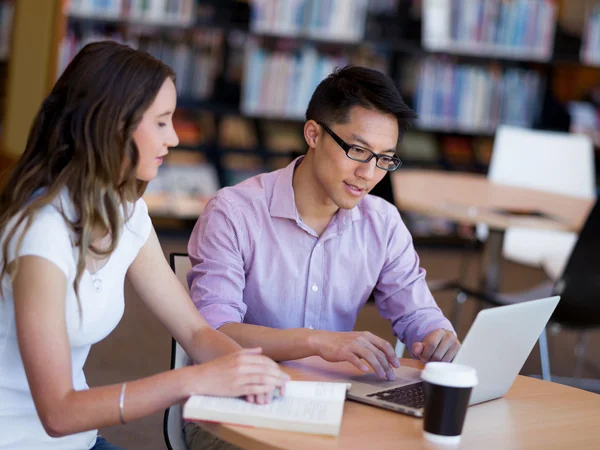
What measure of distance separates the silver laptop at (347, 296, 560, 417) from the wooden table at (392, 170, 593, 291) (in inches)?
59.6

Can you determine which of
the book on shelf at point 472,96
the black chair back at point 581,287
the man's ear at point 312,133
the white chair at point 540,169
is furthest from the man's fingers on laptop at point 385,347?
the book on shelf at point 472,96

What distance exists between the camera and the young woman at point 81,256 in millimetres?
1333

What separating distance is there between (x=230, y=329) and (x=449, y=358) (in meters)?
0.42

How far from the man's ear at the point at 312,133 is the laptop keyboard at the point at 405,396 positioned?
71cm

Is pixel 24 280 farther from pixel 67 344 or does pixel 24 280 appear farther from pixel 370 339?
Answer: pixel 370 339

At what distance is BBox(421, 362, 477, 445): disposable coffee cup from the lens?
1278 mm

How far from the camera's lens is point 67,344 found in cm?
136

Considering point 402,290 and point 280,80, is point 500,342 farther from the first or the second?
point 280,80

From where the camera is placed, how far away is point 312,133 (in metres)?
2.12

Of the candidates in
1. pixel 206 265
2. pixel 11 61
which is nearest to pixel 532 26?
pixel 11 61

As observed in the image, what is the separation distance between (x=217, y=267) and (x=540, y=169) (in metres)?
2.87

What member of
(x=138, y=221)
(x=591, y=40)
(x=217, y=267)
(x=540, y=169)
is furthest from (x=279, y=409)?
(x=591, y=40)

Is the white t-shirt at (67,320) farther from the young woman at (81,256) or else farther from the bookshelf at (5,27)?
the bookshelf at (5,27)

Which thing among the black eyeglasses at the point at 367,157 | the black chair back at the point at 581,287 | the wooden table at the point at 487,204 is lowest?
the black chair back at the point at 581,287
